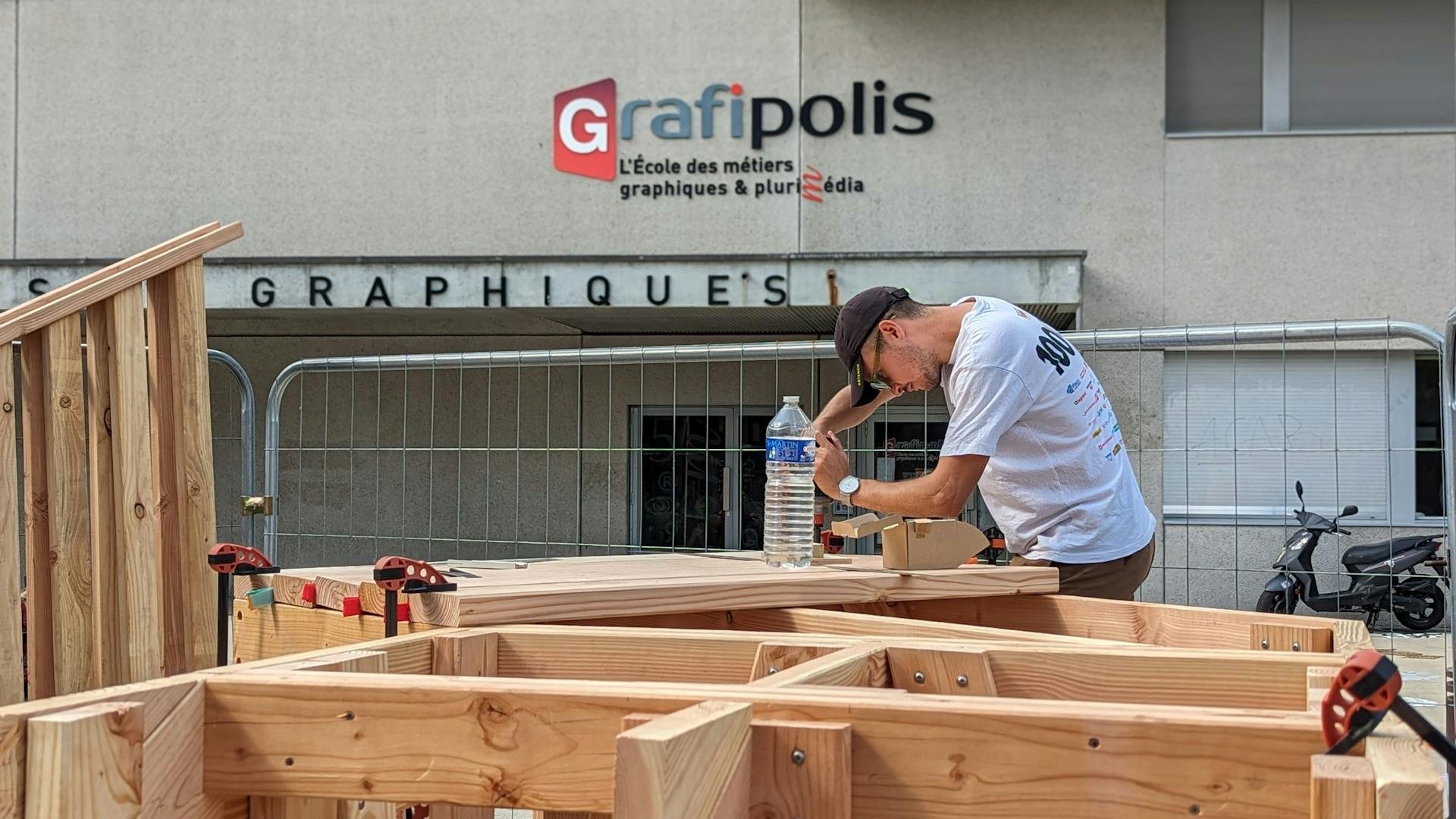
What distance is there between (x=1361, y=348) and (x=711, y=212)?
5697mm

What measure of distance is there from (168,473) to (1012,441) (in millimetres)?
1949

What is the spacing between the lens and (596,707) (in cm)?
151

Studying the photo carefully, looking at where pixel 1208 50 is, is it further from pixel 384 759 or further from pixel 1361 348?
pixel 384 759


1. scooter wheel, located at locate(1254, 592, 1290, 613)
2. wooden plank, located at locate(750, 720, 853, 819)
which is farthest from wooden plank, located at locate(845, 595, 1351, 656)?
scooter wheel, located at locate(1254, 592, 1290, 613)

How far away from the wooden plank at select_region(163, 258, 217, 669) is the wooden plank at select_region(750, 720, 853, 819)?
1.91 metres

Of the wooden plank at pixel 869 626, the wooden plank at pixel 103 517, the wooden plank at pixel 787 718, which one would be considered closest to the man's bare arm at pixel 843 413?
the wooden plank at pixel 869 626

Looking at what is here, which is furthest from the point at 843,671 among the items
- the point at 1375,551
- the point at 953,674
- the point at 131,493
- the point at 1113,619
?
the point at 1375,551

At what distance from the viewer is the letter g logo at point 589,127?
41.2 feet

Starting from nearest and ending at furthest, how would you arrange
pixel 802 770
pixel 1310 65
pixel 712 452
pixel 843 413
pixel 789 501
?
pixel 802 770
pixel 789 501
pixel 843 413
pixel 712 452
pixel 1310 65

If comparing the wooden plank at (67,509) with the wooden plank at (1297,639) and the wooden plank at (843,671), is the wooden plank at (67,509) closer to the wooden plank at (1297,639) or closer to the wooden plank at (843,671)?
the wooden plank at (843,671)

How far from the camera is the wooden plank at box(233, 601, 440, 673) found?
266 centimetres

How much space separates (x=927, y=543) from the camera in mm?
3064

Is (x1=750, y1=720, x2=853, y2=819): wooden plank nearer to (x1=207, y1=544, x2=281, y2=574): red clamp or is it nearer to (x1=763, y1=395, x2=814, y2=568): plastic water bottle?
(x1=207, y1=544, x2=281, y2=574): red clamp

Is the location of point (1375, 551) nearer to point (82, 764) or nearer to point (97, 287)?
point (97, 287)
